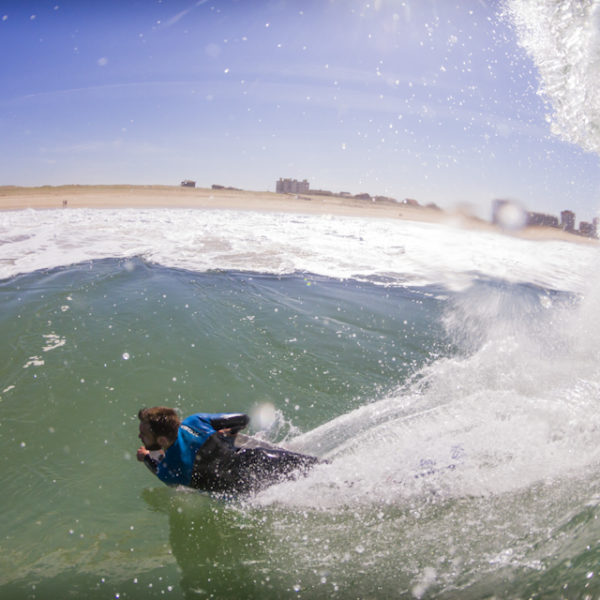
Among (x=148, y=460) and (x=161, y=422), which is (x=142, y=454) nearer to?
(x=148, y=460)

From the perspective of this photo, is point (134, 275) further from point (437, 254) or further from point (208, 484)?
point (437, 254)

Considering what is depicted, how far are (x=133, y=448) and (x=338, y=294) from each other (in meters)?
5.54

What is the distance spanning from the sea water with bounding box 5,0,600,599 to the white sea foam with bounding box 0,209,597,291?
39.1 inches

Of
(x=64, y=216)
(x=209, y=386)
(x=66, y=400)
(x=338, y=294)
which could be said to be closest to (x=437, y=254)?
(x=338, y=294)

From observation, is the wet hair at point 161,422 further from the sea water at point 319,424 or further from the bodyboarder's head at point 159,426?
the sea water at point 319,424

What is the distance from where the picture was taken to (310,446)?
14.9ft

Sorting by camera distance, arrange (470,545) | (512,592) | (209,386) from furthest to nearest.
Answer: (209,386), (470,545), (512,592)

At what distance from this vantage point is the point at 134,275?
9586mm

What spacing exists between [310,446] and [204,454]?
1472 mm

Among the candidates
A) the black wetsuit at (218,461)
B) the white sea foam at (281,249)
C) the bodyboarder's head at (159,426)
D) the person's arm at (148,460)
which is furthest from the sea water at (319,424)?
the white sea foam at (281,249)

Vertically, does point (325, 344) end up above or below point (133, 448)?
above

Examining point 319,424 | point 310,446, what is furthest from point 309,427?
point 310,446

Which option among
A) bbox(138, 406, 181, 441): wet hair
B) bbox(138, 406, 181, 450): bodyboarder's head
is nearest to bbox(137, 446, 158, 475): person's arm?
bbox(138, 406, 181, 450): bodyboarder's head

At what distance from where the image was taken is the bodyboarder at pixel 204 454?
3.34m
